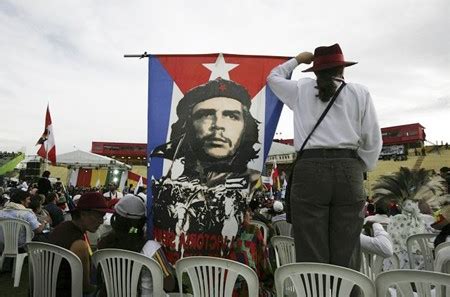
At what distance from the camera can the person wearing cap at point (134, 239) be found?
2240 mm

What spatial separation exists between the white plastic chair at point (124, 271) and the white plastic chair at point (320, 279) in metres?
0.71

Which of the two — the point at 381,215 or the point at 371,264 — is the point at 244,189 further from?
the point at 381,215

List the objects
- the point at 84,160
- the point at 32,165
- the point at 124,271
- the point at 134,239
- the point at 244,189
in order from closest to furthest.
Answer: the point at 124,271 < the point at 134,239 < the point at 244,189 < the point at 84,160 < the point at 32,165

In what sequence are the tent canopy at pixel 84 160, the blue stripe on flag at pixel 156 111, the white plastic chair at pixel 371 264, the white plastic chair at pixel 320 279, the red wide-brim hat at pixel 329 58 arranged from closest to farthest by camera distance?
the white plastic chair at pixel 320 279, the red wide-brim hat at pixel 329 58, the white plastic chair at pixel 371 264, the blue stripe on flag at pixel 156 111, the tent canopy at pixel 84 160

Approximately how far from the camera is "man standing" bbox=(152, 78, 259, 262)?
2959 mm

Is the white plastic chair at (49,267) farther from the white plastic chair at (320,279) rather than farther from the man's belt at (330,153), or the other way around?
the man's belt at (330,153)

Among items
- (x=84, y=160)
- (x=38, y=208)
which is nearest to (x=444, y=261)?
(x=38, y=208)

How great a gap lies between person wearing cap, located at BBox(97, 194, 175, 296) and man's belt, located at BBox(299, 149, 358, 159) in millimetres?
1108

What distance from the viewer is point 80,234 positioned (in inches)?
100

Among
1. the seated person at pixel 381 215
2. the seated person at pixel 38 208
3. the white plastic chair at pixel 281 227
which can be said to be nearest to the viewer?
the seated person at pixel 381 215

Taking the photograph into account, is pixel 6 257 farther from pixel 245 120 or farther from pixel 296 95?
pixel 296 95

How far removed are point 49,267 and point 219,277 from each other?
1.19 m

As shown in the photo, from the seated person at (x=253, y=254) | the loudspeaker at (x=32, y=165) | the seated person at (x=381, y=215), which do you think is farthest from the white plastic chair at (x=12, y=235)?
the loudspeaker at (x=32, y=165)

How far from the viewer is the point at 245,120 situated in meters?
3.11
